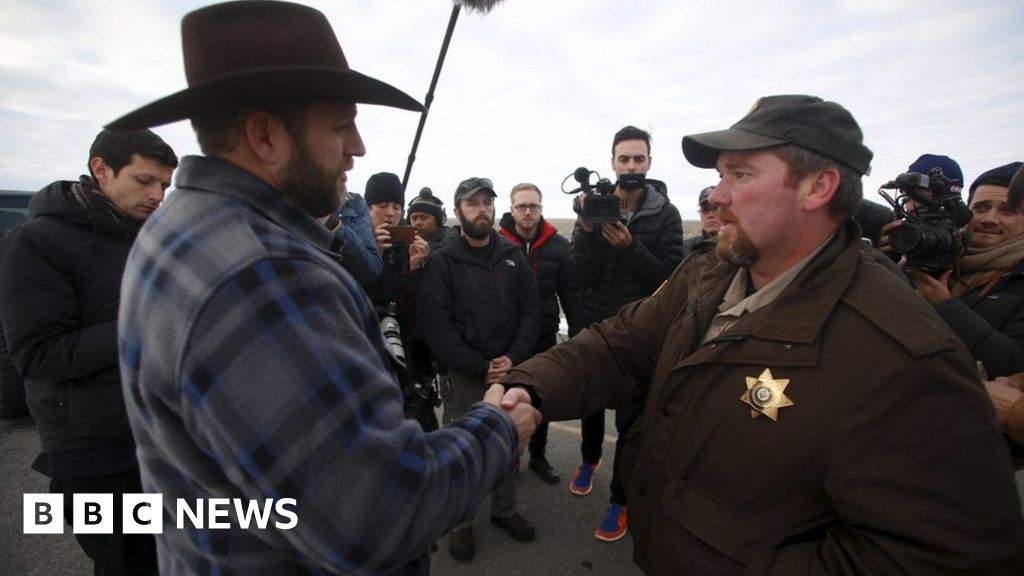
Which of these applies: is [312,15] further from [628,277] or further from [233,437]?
[628,277]

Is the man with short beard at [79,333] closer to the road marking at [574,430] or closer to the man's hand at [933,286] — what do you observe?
the road marking at [574,430]

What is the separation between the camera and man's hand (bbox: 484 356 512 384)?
3576mm

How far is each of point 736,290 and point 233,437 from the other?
67.1 inches

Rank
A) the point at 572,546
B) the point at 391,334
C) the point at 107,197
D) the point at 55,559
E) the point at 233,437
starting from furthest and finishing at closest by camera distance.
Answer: the point at 572,546 < the point at 55,559 < the point at 107,197 < the point at 391,334 < the point at 233,437

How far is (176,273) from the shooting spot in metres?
0.94

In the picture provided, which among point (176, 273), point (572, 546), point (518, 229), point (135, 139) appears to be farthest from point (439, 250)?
point (176, 273)

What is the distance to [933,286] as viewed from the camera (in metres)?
2.42

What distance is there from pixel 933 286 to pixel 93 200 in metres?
4.18

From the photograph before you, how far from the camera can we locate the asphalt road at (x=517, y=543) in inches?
120

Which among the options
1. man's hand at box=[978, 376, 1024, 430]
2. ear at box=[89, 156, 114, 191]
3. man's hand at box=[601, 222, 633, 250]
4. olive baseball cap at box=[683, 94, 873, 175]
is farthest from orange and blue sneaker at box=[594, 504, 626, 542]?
ear at box=[89, 156, 114, 191]

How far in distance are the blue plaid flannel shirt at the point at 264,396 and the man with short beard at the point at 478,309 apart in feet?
8.08

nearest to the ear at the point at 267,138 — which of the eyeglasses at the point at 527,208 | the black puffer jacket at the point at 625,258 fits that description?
the black puffer jacket at the point at 625,258

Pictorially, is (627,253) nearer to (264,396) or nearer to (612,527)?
(612,527)

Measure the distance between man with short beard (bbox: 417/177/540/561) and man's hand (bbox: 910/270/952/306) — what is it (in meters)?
2.36
